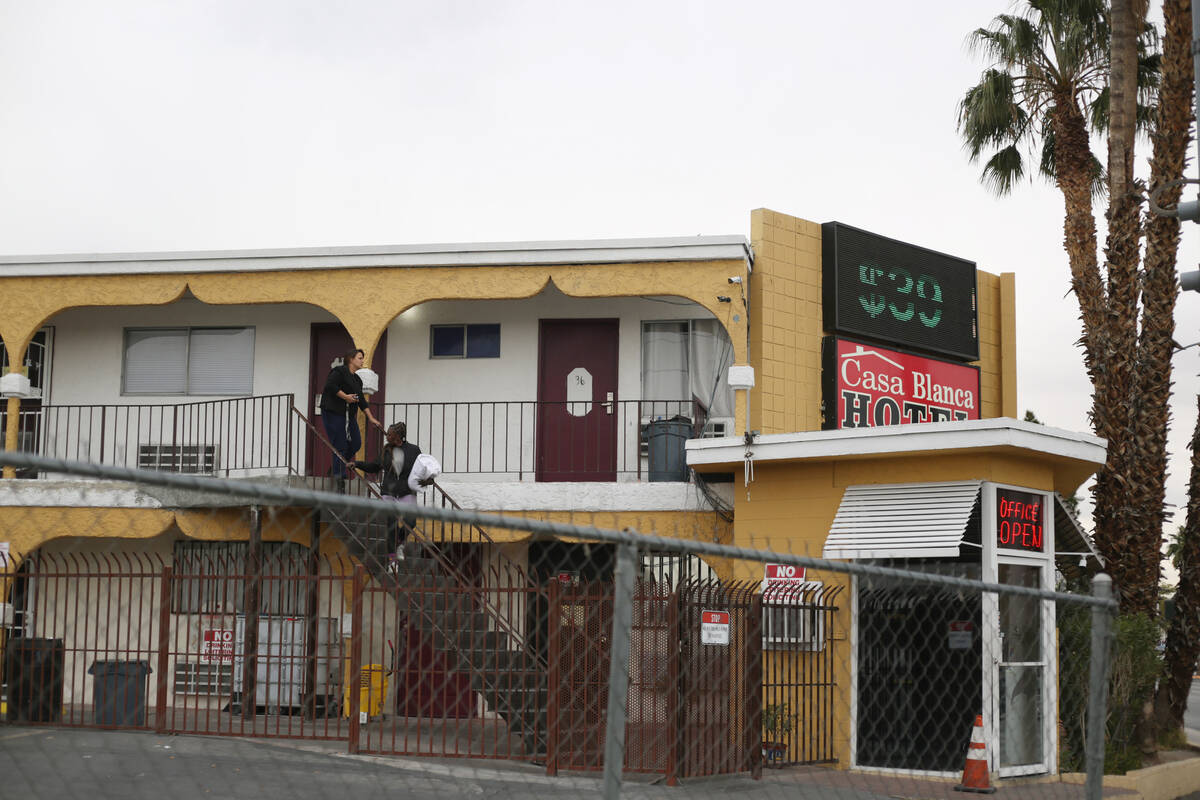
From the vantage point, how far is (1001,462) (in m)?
13.4

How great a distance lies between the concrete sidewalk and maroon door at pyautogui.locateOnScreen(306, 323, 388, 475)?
5.55 meters

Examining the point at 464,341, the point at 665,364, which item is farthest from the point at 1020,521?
the point at 464,341

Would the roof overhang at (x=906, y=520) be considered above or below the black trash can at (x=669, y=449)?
below

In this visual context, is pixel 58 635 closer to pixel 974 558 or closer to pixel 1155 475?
pixel 974 558

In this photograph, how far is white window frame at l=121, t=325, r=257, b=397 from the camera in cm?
1888

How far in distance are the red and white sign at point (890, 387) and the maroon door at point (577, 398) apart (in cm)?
307

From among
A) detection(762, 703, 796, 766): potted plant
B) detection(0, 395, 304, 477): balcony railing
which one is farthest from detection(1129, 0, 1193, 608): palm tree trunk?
detection(0, 395, 304, 477): balcony railing

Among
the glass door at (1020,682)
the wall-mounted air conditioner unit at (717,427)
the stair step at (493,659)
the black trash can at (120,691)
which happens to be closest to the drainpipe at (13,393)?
the black trash can at (120,691)

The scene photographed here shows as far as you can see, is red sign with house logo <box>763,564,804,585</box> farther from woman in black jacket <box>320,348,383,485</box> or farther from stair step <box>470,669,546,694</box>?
woman in black jacket <box>320,348,383,485</box>

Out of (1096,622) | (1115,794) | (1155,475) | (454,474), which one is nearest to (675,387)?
(454,474)

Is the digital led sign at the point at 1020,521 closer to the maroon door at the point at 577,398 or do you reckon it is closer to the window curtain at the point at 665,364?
the window curtain at the point at 665,364

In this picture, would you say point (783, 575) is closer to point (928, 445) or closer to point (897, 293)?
point (928, 445)

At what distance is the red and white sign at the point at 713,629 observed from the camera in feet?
39.5

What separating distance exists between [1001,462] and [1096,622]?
26.1 feet
